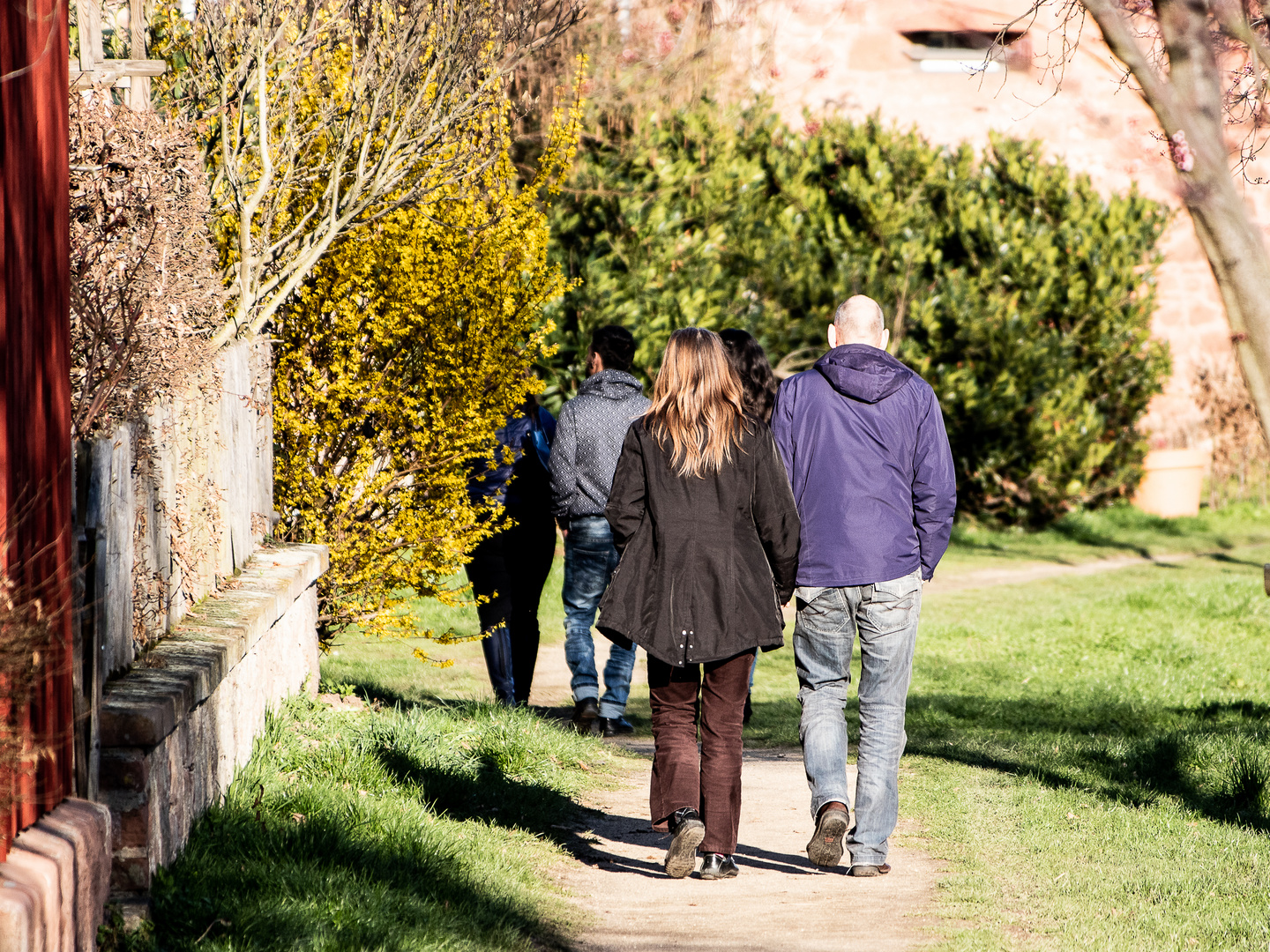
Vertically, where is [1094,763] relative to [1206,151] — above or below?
below

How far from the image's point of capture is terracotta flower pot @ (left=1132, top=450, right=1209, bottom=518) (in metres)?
17.5

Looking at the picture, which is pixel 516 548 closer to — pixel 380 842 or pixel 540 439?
pixel 540 439

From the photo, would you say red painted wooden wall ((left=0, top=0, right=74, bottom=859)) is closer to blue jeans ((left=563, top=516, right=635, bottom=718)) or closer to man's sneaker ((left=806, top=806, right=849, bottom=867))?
man's sneaker ((left=806, top=806, right=849, bottom=867))

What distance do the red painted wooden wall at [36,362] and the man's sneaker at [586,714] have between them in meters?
4.08

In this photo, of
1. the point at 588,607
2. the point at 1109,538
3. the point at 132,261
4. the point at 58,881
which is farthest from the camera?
the point at 1109,538

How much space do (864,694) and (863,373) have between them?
3.70ft

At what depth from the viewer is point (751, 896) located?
459 centimetres

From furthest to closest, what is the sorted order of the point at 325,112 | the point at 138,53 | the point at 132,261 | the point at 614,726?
the point at 614,726, the point at 325,112, the point at 138,53, the point at 132,261

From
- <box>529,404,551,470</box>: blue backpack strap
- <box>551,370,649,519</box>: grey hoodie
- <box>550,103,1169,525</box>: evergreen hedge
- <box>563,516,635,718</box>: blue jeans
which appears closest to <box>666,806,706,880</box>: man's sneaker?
<box>563,516,635,718</box>: blue jeans

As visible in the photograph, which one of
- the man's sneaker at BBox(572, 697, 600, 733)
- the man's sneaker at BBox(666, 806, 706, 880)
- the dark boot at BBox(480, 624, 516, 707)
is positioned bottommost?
the man's sneaker at BBox(572, 697, 600, 733)

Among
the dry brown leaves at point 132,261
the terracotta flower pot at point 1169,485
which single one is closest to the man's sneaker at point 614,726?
the dry brown leaves at point 132,261

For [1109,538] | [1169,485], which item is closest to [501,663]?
[1109,538]

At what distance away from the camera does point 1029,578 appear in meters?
14.0

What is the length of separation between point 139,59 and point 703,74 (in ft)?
29.1
